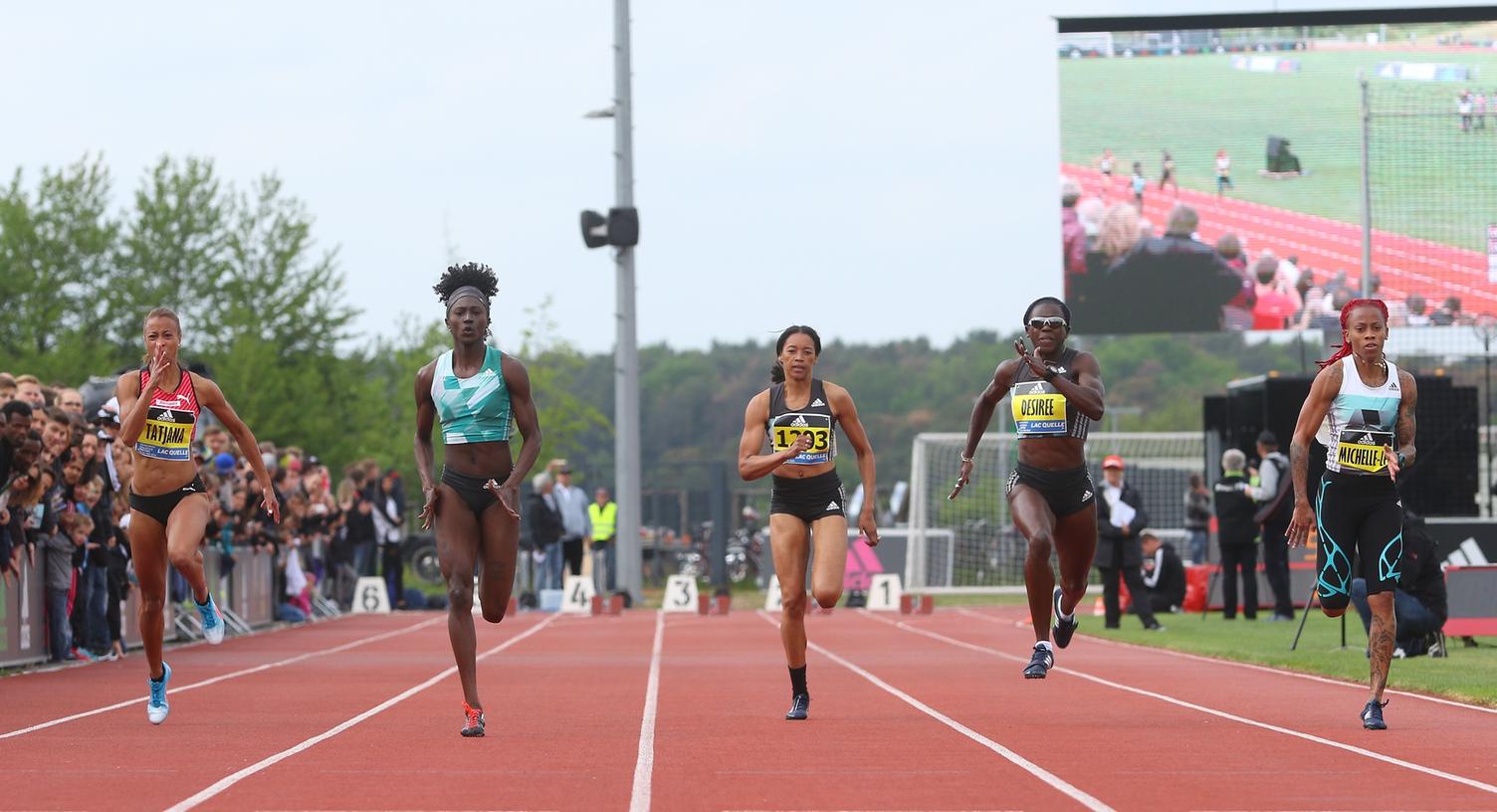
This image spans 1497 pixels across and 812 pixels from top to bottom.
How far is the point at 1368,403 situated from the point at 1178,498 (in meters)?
29.6

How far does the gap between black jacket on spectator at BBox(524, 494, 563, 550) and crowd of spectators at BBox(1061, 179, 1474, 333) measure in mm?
8194

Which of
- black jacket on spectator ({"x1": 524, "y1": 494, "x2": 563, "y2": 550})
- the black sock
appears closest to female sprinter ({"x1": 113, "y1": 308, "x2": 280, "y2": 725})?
the black sock

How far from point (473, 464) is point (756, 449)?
173 cm

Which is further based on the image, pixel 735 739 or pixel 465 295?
pixel 465 295

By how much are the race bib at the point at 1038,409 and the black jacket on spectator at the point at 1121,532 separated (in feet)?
35.8

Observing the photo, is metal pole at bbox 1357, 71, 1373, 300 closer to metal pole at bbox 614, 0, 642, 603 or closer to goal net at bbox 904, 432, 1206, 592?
goal net at bbox 904, 432, 1206, 592

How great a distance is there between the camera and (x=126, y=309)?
67312 millimetres

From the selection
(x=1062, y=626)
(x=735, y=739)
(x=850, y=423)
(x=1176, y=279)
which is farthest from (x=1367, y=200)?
(x=735, y=739)

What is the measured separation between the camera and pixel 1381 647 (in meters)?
11.7

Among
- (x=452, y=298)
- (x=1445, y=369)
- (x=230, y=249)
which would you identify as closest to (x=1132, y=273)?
(x=1445, y=369)

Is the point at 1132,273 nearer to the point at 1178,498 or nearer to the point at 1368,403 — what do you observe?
the point at 1178,498

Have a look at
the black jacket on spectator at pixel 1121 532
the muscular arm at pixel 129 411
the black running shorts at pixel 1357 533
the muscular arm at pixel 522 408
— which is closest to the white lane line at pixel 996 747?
the black running shorts at pixel 1357 533

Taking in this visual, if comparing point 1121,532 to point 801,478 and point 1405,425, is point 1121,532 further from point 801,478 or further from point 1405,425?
point 1405,425

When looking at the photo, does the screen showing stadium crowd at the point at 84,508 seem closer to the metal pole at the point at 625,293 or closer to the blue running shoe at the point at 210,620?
the blue running shoe at the point at 210,620
